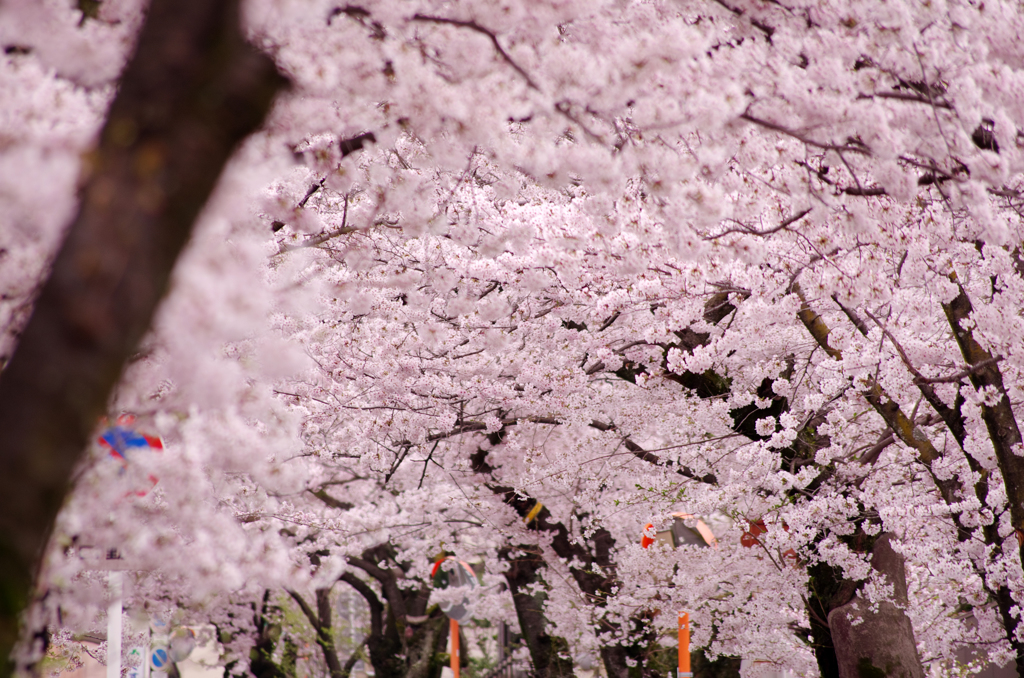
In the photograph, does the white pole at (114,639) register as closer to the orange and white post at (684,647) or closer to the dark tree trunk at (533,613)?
the orange and white post at (684,647)

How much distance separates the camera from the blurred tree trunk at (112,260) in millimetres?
1915

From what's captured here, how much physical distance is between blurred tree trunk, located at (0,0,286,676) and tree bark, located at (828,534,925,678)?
326 inches

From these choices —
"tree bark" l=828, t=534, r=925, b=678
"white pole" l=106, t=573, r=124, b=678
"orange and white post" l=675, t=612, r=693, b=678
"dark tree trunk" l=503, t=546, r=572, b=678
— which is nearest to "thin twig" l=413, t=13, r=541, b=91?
"white pole" l=106, t=573, r=124, b=678

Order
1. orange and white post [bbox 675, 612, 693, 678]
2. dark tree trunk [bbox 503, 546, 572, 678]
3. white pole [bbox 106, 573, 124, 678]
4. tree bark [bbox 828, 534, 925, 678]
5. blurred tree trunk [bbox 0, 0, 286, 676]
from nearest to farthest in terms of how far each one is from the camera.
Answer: blurred tree trunk [bbox 0, 0, 286, 676] → white pole [bbox 106, 573, 124, 678] → tree bark [bbox 828, 534, 925, 678] → orange and white post [bbox 675, 612, 693, 678] → dark tree trunk [bbox 503, 546, 572, 678]

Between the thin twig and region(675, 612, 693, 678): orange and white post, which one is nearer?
the thin twig

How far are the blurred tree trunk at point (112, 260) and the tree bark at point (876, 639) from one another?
27.2ft

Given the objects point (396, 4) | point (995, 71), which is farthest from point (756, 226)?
point (396, 4)

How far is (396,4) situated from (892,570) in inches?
322

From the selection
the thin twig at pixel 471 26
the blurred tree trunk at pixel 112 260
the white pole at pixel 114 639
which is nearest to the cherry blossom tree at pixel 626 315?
the thin twig at pixel 471 26

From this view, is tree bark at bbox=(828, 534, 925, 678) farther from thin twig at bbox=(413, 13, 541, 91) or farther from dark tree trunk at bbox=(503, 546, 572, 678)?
thin twig at bbox=(413, 13, 541, 91)

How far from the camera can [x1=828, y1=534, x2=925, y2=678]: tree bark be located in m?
8.62

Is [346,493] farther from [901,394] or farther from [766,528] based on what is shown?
[901,394]

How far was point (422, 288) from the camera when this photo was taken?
28.5 ft

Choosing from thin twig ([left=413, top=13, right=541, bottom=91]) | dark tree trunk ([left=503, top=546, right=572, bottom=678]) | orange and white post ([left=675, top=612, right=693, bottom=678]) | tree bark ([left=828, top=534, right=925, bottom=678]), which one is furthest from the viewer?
dark tree trunk ([left=503, top=546, right=572, bottom=678])
